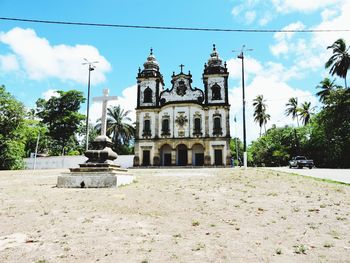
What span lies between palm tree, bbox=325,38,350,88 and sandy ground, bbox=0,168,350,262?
103 feet

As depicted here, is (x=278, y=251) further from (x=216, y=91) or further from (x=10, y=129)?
(x=10, y=129)

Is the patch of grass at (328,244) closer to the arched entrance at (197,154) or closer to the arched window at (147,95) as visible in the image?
the arched entrance at (197,154)

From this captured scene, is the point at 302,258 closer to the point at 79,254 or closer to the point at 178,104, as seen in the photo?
the point at 79,254

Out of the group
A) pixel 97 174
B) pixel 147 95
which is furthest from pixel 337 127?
pixel 97 174

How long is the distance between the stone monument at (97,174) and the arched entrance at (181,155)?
2137 cm

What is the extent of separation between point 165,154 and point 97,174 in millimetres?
24173

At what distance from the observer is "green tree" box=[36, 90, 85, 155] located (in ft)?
145

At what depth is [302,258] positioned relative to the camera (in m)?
3.60

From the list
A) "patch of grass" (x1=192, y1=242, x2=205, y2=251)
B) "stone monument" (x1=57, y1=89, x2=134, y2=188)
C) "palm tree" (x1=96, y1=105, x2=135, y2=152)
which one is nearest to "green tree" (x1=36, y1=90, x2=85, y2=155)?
"palm tree" (x1=96, y1=105, x2=135, y2=152)

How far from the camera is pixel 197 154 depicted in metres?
33.5

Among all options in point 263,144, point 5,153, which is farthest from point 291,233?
point 263,144

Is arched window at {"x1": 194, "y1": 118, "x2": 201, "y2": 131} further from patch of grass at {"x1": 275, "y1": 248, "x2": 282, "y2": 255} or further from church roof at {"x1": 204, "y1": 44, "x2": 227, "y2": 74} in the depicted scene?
patch of grass at {"x1": 275, "y1": 248, "x2": 282, "y2": 255}

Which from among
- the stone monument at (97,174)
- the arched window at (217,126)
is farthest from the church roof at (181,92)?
the stone monument at (97,174)

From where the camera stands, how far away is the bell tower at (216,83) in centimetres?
3378
